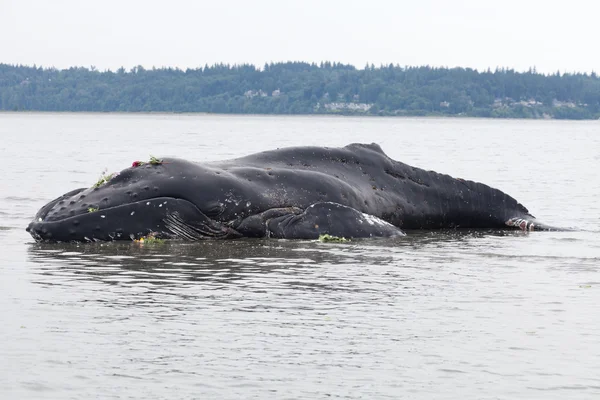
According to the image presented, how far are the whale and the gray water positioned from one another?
0.48 m

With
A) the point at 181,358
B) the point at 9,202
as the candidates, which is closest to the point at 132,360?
the point at 181,358

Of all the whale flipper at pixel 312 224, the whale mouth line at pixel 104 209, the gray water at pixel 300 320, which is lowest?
the gray water at pixel 300 320

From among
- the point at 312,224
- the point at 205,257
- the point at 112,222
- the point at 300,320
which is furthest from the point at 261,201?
the point at 300,320

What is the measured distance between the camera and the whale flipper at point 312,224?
53.5 feet

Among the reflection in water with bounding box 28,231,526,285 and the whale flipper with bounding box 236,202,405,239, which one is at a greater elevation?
the whale flipper with bounding box 236,202,405,239

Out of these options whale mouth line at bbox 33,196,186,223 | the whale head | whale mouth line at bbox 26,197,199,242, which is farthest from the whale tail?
whale mouth line at bbox 33,196,186,223

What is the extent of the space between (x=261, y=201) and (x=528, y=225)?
5.40 metres

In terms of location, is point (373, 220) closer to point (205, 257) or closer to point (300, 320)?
point (205, 257)

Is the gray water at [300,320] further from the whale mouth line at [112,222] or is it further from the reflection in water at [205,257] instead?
the whale mouth line at [112,222]

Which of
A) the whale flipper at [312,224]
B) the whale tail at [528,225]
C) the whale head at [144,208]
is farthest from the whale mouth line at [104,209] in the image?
the whale tail at [528,225]

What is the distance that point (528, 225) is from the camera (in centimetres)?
1931

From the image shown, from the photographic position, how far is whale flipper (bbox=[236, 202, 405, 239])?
16.3m

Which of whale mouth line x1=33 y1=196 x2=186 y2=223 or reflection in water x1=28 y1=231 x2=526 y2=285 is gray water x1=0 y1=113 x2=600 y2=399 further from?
whale mouth line x1=33 y1=196 x2=186 y2=223

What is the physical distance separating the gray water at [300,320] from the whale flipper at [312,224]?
1.48 feet
